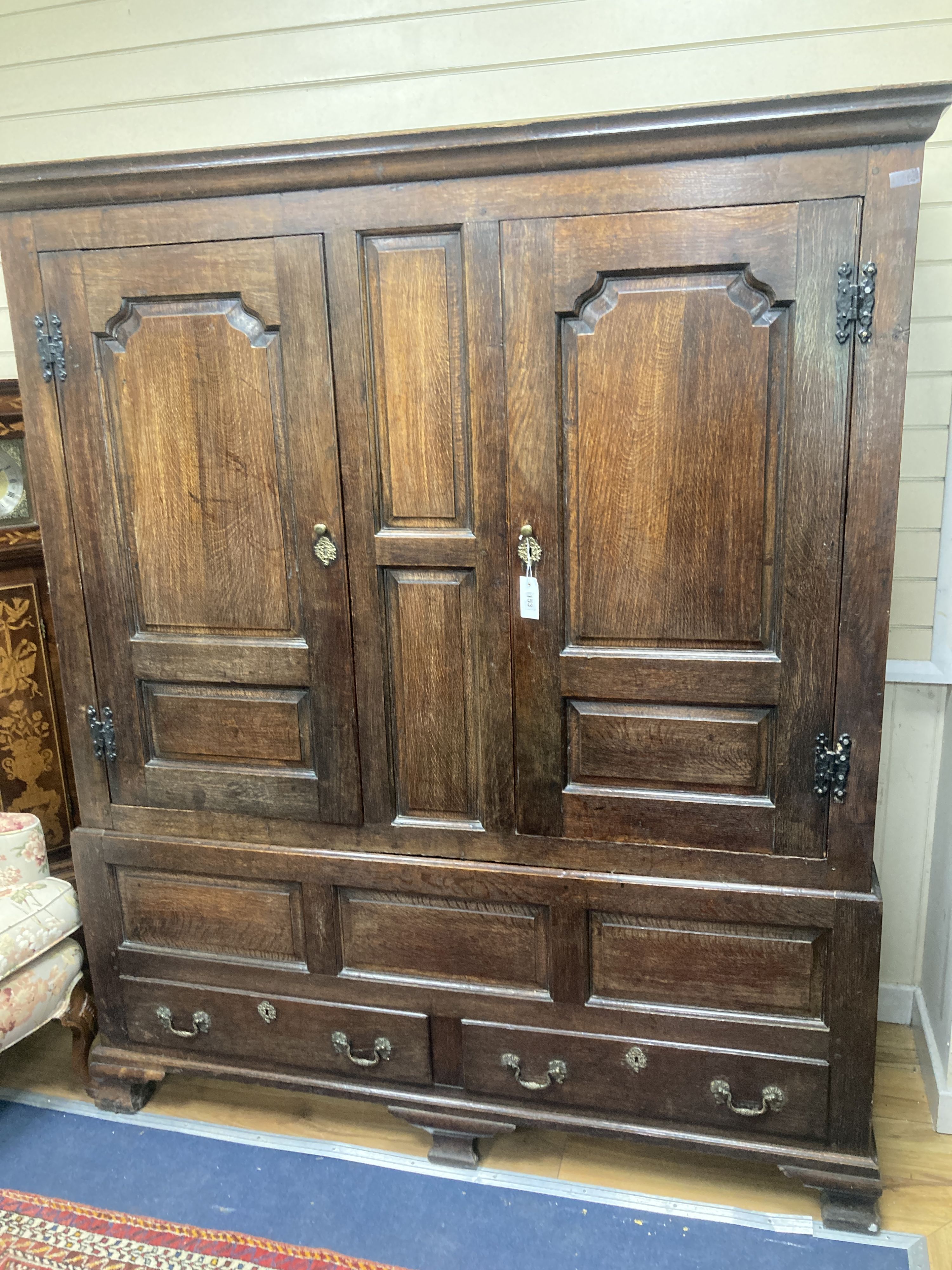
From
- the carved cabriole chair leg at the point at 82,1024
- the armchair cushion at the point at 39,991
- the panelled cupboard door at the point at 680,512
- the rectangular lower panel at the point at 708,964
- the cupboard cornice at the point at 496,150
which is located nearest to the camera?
the cupboard cornice at the point at 496,150

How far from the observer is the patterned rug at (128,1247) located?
1627 mm

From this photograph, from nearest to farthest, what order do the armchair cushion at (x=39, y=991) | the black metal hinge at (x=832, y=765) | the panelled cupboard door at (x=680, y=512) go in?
the panelled cupboard door at (x=680, y=512) → the black metal hinge at (x=832, y=765) → the armchair cushion at (x=39, y=991)

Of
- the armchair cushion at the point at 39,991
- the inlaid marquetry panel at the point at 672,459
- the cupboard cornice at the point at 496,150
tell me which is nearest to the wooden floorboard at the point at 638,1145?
the armchair cushion at the point at 39,991

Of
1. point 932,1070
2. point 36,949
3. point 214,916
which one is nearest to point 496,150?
point 214,916

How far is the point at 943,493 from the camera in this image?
6.40 ft

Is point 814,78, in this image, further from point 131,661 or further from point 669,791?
point 131,661

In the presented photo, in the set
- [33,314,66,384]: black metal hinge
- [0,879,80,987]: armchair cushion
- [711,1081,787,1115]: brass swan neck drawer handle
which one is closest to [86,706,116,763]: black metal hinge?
[0,879,80,987]: armchair cushion

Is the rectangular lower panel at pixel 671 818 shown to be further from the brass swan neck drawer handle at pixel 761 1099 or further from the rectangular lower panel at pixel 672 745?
the brass swan neck drawer handle at pixel 761 1099

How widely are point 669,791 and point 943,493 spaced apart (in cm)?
94

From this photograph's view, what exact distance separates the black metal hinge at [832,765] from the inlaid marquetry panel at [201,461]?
0.94m

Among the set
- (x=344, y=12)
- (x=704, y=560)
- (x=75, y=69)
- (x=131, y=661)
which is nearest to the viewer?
(x=704, y=560)

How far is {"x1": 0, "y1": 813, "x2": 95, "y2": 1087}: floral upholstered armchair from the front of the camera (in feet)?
5.98

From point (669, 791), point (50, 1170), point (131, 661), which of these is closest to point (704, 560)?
point (669, 791)

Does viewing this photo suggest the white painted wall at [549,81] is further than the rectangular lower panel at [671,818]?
Yes
